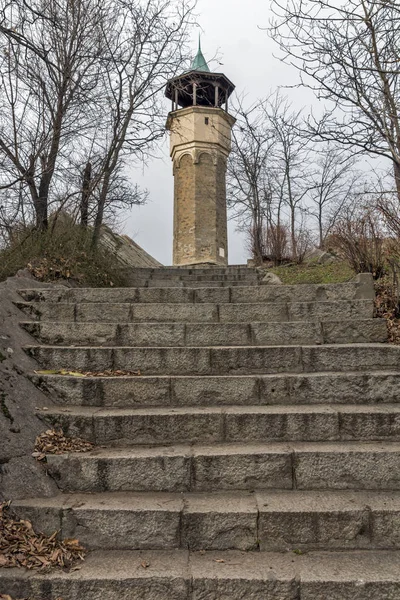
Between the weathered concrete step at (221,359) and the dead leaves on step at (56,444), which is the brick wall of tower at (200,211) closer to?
the weathered concrete step at (221,359)

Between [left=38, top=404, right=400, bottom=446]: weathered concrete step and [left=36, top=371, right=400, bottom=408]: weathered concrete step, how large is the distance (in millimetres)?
276

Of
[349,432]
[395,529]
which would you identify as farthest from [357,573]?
[349,432]

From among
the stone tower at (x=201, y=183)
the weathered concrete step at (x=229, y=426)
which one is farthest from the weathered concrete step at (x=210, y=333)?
the stone tower at (x=201, y=183)

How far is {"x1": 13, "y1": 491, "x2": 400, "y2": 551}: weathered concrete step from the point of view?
244 centimetres

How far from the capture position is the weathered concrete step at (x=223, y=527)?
Answer: 8.02 feet

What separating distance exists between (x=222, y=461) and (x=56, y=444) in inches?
45.7

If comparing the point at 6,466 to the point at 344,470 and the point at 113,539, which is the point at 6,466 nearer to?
the point at 113,539

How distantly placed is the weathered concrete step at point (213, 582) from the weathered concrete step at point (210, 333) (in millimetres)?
2118

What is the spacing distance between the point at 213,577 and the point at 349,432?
144 cm

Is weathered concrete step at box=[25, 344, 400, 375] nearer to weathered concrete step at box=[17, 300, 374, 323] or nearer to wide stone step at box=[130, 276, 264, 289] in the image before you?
weathered concrete step at box=[17, 300, 374, 323]

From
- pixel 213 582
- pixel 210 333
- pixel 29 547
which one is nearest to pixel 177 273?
pixel 210 333

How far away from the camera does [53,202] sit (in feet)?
27.0

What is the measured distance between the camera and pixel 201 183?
923 inches

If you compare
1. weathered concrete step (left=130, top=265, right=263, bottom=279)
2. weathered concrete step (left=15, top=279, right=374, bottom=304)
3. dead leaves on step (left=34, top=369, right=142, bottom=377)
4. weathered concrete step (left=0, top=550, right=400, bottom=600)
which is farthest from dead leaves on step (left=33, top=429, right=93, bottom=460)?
weathered concrete step (left=130, top=265, right=263, bottom=279)
